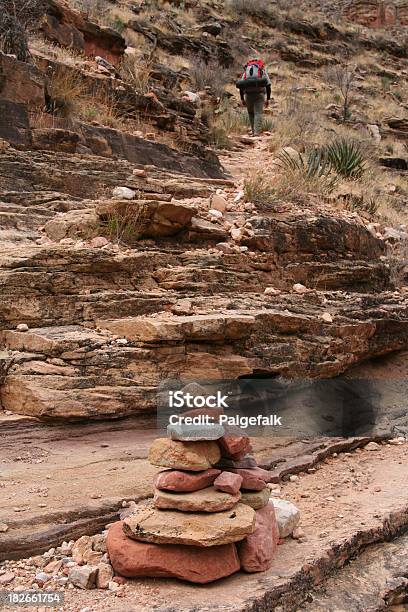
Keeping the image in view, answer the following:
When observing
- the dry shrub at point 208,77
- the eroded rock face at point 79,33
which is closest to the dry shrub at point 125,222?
the eroded rock face at point 79,33

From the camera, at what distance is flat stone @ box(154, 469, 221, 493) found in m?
2.96

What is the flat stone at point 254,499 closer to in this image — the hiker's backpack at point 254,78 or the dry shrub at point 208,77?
the hiker's backpack at point 254,78

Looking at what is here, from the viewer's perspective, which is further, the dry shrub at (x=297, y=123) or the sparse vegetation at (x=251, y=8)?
the sparse vegetation at (x=251, y=8)

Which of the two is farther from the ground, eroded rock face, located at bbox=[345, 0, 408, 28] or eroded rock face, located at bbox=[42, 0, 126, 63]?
eroded rock face, located at bbox=[345, 0, 408, 28]

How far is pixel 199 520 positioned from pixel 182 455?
0.33 meters

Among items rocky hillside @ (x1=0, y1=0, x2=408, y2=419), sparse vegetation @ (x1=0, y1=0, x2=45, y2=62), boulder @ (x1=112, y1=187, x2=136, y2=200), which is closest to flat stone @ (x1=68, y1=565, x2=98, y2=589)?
rocky hillside @ (x1=0, y1=0, x2=408, y2=419)

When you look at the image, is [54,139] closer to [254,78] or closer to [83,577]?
[83,577]

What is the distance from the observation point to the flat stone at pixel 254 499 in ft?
10.3

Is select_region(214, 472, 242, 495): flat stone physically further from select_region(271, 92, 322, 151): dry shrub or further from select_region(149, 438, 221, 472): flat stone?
select_region(271, 92, 322, 151): dry shrub

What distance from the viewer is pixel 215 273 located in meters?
5.54

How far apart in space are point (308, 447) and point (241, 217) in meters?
2.79

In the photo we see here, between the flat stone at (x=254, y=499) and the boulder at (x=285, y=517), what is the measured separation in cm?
21

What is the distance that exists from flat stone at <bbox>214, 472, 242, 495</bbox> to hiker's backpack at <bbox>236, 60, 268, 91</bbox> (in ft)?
37.0

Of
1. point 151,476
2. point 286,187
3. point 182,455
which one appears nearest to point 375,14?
point 286,187
